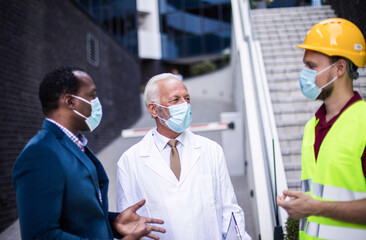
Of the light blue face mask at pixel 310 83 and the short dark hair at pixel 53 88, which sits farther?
the light blue face mask at pixel 310 83

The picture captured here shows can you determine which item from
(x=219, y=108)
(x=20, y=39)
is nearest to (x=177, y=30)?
(x=219, y=108)

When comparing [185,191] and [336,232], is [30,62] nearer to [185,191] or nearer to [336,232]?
[185,191]

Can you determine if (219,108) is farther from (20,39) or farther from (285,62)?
(20,39)

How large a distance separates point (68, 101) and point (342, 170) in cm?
145

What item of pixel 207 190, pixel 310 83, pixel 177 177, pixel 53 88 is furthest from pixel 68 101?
pixel 310 83

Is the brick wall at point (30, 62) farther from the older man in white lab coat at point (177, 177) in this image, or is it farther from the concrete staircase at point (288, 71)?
the concrete staircase at point (288, 71)

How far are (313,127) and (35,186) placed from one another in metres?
1.54

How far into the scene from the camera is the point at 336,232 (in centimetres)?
160

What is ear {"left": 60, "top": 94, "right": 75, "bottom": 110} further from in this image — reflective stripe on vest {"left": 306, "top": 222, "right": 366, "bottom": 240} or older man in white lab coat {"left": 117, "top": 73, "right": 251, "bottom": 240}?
reflective stripe on vest {"left": 306, "top": 222, "right": 366, "bottom": 240}

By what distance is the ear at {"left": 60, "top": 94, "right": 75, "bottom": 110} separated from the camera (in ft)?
5.65

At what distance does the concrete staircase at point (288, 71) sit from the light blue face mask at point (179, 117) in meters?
2.24

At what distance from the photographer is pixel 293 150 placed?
440 centimetres

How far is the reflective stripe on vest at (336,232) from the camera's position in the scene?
1.57 m

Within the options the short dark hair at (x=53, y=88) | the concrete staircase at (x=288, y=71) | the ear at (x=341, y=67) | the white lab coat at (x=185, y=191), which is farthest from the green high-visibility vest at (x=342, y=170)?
the concrete staircase at (x=288, y=71)
